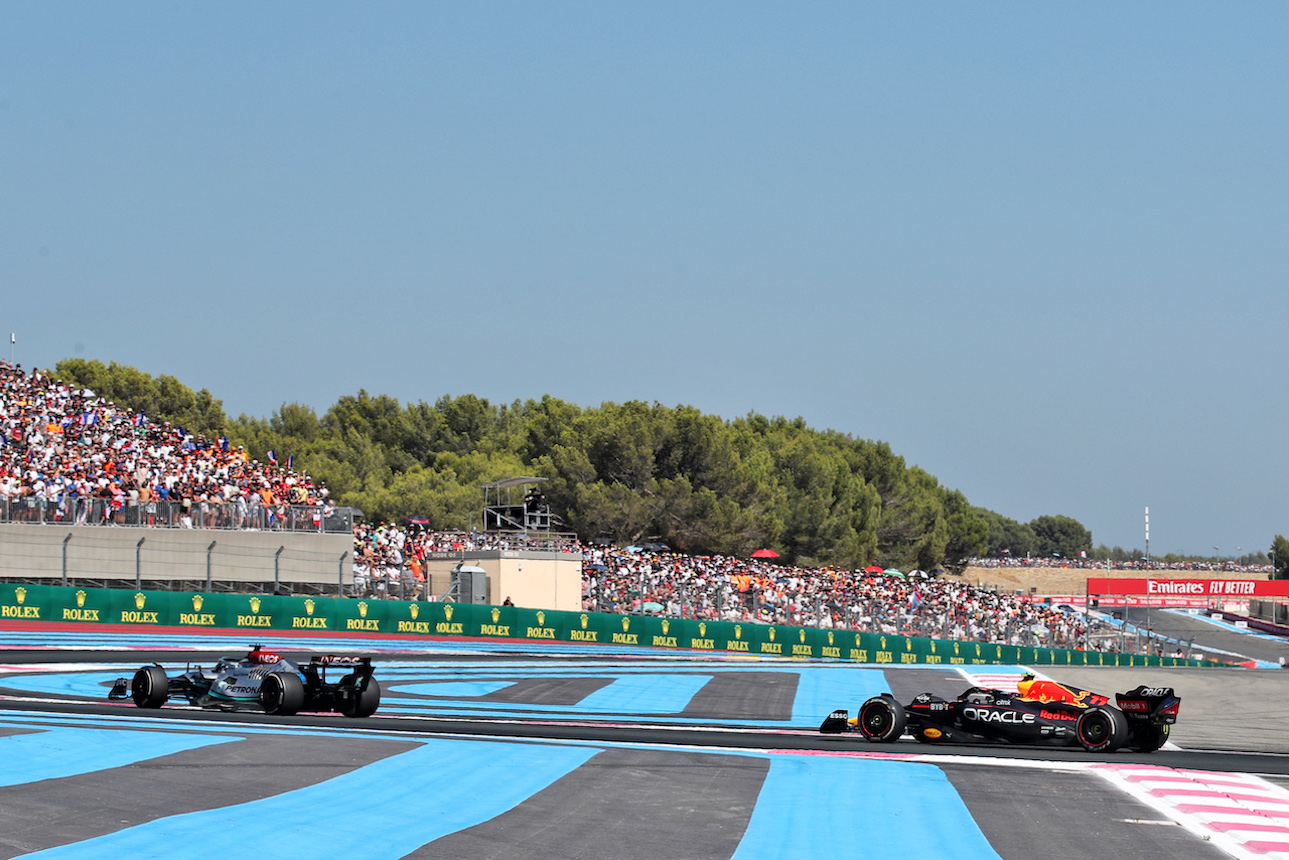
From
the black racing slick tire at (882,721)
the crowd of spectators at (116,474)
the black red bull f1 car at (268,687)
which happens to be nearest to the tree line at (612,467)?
the crowd of spectators at (116,474)

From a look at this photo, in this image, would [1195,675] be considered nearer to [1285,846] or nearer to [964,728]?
[964,728]

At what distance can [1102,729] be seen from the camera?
1360 cm

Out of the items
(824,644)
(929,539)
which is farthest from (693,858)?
(929,539)

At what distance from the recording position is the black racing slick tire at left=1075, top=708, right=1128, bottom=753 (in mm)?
13523

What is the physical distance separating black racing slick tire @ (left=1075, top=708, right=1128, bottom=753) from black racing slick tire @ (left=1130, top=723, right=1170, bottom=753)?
0.20 m

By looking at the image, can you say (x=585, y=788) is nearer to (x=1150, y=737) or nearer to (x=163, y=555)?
(x=1150, y=737)

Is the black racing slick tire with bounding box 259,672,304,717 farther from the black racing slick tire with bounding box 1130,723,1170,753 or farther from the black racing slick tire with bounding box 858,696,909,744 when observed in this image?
the black racing slick tire with bounding box 1130,723,1170,753

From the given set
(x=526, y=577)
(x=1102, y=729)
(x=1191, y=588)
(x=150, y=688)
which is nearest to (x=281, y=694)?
(x=150, y=688)

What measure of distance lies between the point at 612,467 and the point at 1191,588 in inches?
1197

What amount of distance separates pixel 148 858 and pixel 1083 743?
32.7 ft

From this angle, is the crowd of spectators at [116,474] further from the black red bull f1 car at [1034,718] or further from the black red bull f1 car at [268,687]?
the black red bull f1 car at [1034,718]

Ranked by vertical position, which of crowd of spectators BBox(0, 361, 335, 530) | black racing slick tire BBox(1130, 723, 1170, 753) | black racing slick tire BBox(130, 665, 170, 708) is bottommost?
black racing slick tire BBox(1130, 723, 1170, 753)

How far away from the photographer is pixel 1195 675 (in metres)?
26.4

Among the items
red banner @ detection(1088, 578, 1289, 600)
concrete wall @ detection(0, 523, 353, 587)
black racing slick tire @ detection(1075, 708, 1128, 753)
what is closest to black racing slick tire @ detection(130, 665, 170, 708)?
black racing slick tire @ detection(1075, 708, 1128, 753)
